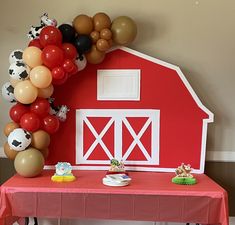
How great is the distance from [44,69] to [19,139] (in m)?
0.47

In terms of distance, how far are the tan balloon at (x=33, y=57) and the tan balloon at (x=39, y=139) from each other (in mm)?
441

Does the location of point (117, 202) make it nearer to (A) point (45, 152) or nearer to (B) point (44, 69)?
(A) point (45, 152)

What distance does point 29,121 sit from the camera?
2598 mm

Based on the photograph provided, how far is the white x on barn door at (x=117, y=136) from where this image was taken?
9.55ft

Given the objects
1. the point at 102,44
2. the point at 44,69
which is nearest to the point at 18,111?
the point at 44,69

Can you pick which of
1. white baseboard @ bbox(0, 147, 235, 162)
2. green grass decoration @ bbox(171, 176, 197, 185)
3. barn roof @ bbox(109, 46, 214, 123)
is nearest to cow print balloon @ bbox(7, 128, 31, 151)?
barn roof @ bbox(109, 46, 214, 123)

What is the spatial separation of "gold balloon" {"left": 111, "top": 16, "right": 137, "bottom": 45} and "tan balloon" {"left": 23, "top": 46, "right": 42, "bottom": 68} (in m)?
0.53

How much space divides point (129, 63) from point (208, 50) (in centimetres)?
60

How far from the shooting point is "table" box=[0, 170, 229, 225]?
239 cm

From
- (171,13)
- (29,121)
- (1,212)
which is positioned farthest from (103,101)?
(1,212)

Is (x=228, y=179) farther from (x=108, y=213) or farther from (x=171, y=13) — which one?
(x=171, y=13)

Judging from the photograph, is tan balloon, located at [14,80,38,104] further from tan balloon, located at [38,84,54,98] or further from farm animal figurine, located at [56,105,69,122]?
farm animal figurine, located at [56,105,69,122]

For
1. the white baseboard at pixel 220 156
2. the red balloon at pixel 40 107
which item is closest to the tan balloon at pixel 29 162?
the red balloon at pixel 40 107

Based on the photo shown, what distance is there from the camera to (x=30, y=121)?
2598 mm
